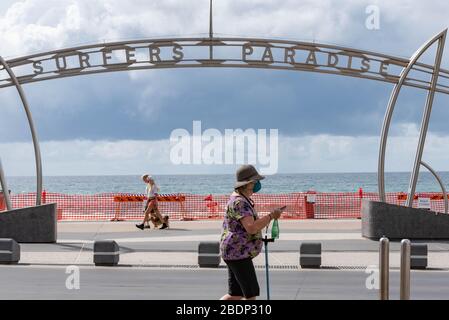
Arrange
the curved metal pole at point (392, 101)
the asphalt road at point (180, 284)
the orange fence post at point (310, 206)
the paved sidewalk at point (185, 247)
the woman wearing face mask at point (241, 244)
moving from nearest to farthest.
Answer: the woman wearing face mask at point (241, 244) → the asphalt road at point (180, 284) → the paved sidewalk at point (185, 247) → the curved metal pole at point (392, 101) → the orange fence post at point (310, 206)

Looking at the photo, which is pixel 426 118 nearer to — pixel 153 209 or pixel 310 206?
pixel 153 209

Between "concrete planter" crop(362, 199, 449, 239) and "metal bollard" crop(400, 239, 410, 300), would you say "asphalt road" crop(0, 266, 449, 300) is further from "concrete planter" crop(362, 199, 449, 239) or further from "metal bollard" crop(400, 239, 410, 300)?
"concrete planter" crop(362, 199, 449, 239)

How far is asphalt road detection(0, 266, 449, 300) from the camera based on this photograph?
12.4 meters

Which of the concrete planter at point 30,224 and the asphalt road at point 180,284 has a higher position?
the concrete planter at point 30,224

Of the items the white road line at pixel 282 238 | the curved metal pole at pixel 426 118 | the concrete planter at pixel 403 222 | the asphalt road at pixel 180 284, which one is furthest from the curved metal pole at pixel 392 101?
the asphalt road at pixel 180 284

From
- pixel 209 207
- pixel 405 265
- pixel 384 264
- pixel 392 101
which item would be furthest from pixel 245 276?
pixel 209 207

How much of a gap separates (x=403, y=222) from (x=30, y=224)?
8055 mm

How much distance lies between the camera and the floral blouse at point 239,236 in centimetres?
875

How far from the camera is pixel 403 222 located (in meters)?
20.0

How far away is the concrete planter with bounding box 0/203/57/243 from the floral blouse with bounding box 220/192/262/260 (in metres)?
11.3

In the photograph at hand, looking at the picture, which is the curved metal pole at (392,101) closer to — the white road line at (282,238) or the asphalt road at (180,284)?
the white road line at (282,238)

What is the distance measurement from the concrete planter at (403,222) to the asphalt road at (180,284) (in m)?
4.62
